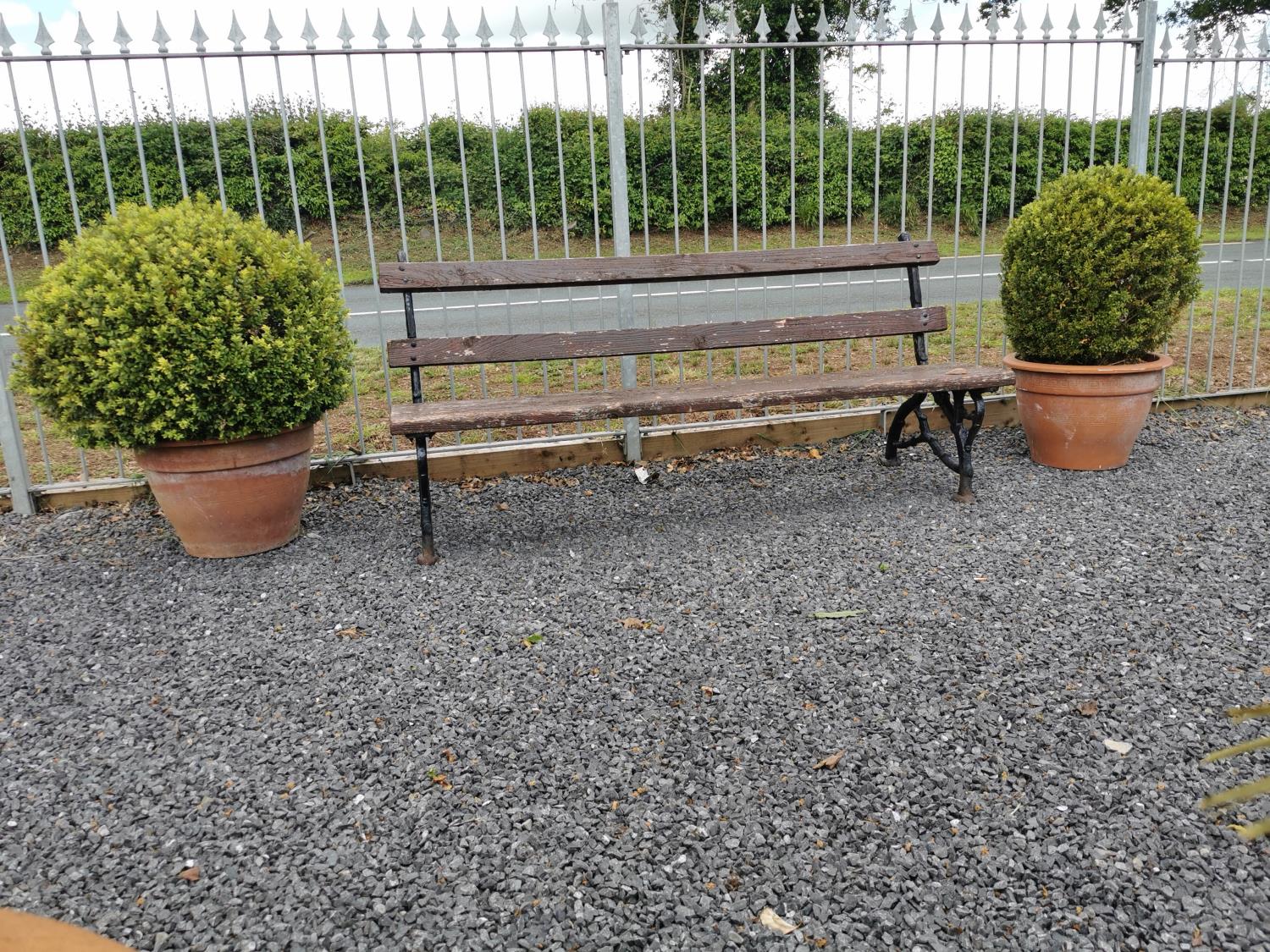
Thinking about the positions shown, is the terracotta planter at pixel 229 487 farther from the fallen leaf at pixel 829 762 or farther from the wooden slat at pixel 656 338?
the fallen leaf at pixel 829 762

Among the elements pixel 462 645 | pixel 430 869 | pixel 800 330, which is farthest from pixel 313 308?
pixel 430 869

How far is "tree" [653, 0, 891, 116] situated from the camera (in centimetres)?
981

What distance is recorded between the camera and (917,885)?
5.86ft

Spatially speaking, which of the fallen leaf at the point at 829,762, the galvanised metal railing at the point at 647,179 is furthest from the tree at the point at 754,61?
the fallen leaf at the point at 829,762

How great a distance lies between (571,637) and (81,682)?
4.74ft

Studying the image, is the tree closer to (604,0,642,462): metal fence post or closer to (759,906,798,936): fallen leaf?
(604,0,642,462): metal fence post

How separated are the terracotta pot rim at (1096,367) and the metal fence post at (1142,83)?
116 centimetres

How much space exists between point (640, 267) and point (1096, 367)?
215cm

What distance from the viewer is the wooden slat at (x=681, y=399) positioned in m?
3.42

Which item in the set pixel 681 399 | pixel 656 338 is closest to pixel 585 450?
pixel 656 338

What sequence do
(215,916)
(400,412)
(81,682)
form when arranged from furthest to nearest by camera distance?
1. (400,412)
2. (81,682)
3. (215,916)

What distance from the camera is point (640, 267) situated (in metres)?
4.01

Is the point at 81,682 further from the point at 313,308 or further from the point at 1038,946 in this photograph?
the point at 1038,946

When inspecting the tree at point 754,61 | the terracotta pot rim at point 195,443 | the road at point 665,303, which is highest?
the tree at point 754,61
